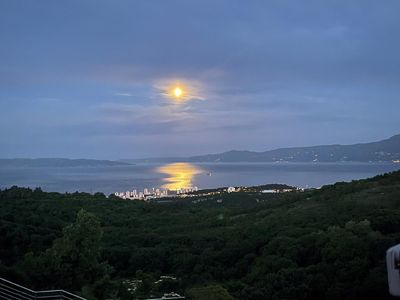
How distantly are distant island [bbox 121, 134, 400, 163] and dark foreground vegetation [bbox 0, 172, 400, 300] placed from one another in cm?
8408

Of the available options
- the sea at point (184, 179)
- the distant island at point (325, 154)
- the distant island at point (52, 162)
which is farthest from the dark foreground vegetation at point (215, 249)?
the distant island at point (52, 162)

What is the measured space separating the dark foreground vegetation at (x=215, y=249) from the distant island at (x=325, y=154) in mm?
84077

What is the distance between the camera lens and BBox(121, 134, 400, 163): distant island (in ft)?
368

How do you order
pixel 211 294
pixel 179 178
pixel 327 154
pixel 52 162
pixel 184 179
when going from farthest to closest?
pixel 52 162
pixel 327 154
pixel 179 178
pixel 184 179
pixel 211 294

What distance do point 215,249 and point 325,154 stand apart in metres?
119

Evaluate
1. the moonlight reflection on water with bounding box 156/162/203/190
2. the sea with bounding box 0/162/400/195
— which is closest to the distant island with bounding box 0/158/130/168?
the sea with bounding box 0/162/400/195

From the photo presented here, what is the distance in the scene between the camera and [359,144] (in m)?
130

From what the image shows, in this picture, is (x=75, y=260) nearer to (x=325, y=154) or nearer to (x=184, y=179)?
(x=184, y=179)

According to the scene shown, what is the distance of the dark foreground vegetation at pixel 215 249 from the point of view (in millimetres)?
8758

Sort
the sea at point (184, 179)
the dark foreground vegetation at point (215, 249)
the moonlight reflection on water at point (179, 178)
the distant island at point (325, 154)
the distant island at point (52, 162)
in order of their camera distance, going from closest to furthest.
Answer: the dark foreground vegetation at point (215, 249)
the sea at point (184, 179)
the moonlight reflection on water at point (179, 178)
the distant island at point (325, 154)
the distant island at point (52, 162)

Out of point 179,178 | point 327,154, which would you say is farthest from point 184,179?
point 327,154

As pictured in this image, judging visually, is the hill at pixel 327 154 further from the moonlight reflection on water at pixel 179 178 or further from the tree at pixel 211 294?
the tree at pixel 211 294

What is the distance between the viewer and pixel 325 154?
5182 inches

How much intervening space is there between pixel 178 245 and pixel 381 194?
33.3 feet
